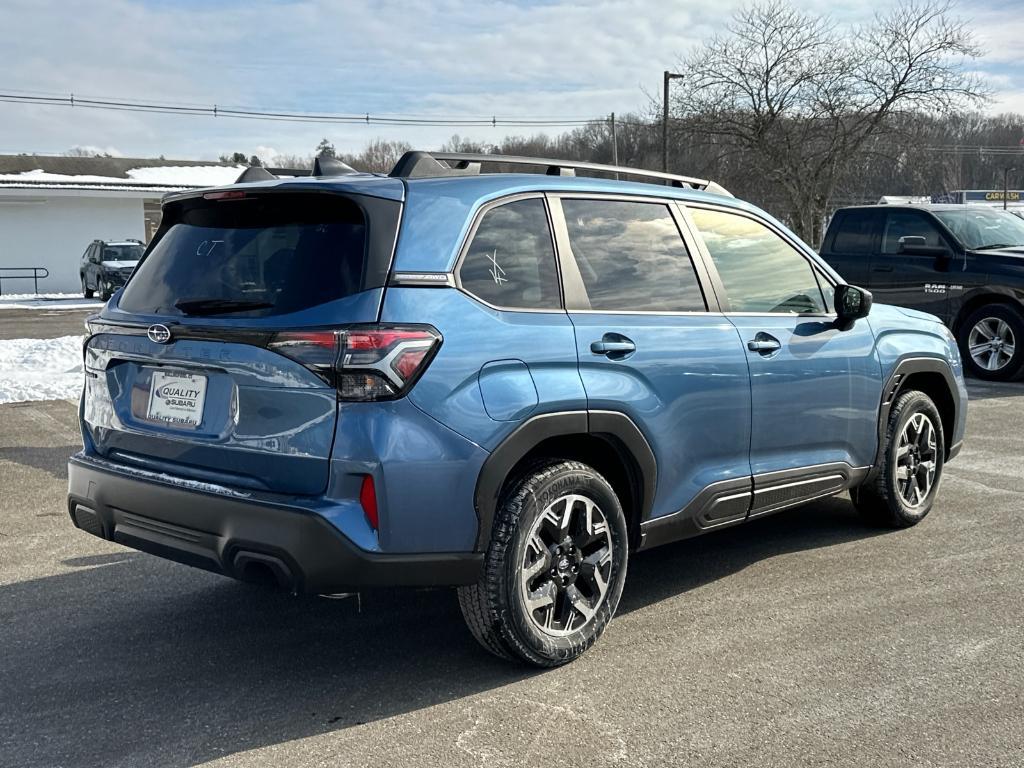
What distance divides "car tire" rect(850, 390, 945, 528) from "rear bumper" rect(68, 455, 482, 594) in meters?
2.94

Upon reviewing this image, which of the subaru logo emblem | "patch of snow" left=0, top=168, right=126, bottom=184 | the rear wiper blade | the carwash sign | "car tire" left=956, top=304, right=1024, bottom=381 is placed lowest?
"car tire" left=956, top=304, right=1024, bottom=381

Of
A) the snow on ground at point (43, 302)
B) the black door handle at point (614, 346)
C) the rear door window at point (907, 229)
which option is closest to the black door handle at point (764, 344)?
the black door handle at point (614, 346)

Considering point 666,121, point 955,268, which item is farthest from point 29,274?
point 955,268

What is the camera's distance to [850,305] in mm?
5152

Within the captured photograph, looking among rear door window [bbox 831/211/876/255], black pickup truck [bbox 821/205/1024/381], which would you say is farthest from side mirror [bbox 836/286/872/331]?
rear door window [bbox 831/211/876/255]

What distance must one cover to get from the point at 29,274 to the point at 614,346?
37.3 m

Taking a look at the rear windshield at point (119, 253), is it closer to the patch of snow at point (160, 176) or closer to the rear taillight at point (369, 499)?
the patch of snow at point (160, 176)

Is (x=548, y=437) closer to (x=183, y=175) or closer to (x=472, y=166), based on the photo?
(x=472, y=166)

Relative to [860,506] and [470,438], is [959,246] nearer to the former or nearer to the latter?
[860,506]

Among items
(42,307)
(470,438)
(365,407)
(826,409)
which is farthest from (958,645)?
(42,307)

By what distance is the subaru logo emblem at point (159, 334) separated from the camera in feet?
12.1

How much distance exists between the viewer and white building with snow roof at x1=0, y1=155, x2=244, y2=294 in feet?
120

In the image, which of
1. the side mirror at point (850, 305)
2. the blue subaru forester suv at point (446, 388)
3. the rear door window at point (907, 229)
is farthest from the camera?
the rear door window at point (907, 229)

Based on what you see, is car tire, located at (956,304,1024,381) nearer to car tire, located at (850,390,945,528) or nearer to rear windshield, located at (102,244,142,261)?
car tire, located at (850,390,945,528)
